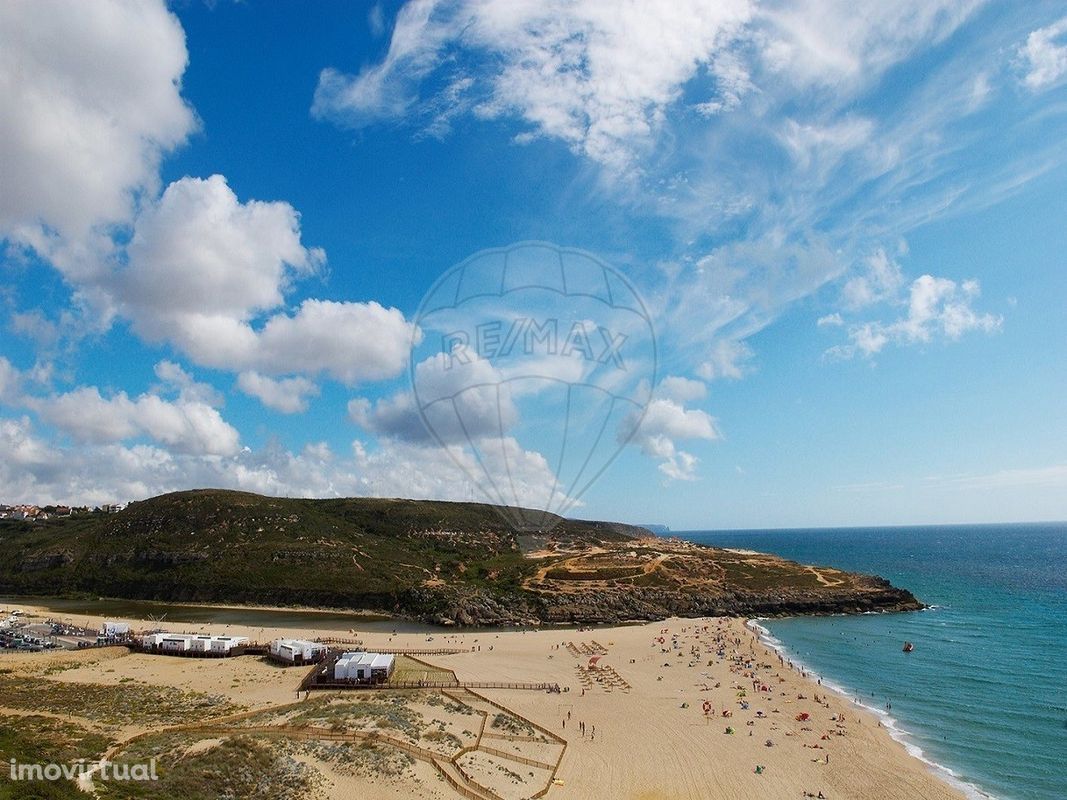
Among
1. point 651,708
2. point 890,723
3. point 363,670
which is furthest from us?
point 363,670

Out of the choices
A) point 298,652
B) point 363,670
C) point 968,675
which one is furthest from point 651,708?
point 968,675

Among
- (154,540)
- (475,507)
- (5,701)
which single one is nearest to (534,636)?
(5,701)

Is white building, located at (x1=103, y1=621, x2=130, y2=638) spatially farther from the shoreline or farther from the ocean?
the ocean

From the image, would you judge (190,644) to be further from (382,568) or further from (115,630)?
(382,568)

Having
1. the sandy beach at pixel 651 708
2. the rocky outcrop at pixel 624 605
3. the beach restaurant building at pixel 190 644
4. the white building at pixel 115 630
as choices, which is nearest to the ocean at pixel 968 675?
the sandy beach at pixel 651 708

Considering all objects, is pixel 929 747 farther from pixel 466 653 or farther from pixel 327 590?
pixel 327 590

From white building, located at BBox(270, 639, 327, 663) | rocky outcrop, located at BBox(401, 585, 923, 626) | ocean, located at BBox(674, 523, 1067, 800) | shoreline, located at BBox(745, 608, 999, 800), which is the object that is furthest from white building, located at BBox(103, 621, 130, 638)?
ocean, located at BBox(674, 523, 1067, 800)
